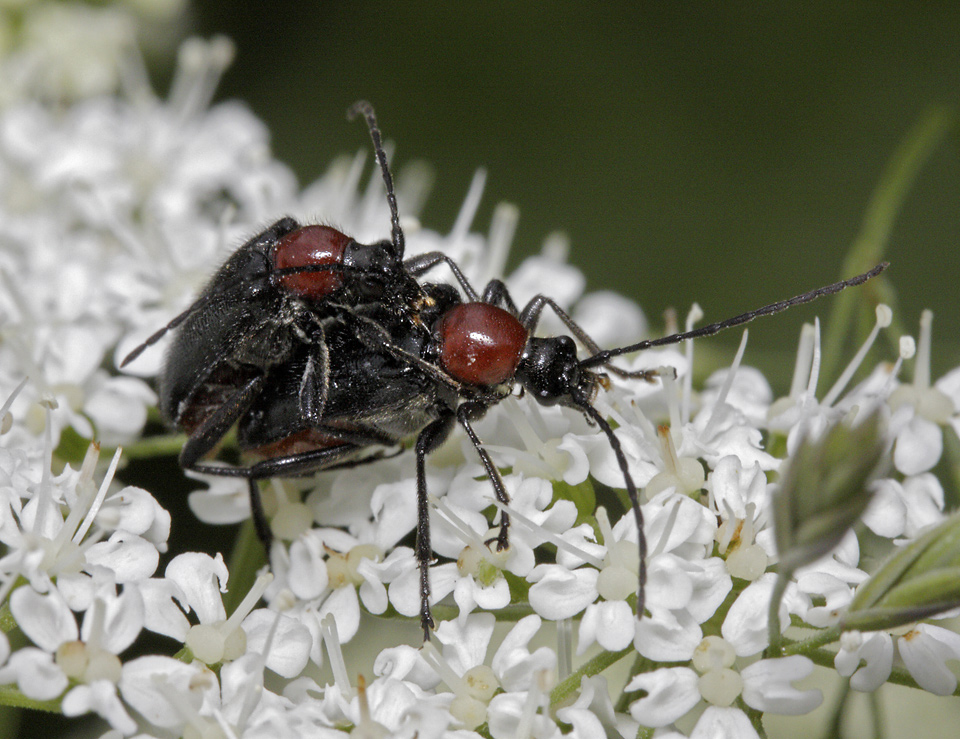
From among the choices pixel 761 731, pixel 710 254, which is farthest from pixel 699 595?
pixel 710 254

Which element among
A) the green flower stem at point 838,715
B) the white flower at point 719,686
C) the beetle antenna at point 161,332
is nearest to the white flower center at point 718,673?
the white flower at point 719,686

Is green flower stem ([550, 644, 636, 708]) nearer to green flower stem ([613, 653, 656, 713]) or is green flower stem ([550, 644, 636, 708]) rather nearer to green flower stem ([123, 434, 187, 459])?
green flower stem ([613, 653, 656, 713])

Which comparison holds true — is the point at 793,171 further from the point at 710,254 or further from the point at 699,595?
the point at 699,595

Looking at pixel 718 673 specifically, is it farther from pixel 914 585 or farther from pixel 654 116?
pixel 654 116

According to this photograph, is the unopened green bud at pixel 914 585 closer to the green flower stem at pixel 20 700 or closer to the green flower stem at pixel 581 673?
the green flower stem at pixel 581 673

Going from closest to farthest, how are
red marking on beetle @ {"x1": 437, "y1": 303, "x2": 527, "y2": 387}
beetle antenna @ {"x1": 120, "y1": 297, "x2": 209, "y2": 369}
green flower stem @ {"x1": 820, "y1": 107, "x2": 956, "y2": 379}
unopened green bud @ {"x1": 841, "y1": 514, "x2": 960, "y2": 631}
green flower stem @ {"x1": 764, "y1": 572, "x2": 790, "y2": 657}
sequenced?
unopened green bud @ {"x1": 841, "y1": 514, "x2": 960, "y2": 631}, green flower stem @ {"x1": 764, "y1": 572, "x2": 790, "y2": 657}, red marking on beetle @ {"x1": 437, "y1": 303, "x2": 527, "y2": 387}, beetle antenna @ {"x1": 120, "y1": 297, "x2": 209, "y2": 369}, green flower stem @ {"x1": 820, "y1": 107, "x2": 956, "y2": 379}

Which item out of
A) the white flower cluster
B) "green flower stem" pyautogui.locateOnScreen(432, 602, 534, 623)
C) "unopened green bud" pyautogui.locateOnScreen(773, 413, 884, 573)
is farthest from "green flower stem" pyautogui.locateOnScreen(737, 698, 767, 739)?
"unopened green bud" pyautogui.locateOnScreen(773, 413, 884, 573)

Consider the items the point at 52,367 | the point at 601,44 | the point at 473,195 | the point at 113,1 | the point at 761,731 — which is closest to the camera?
the point at 761,731

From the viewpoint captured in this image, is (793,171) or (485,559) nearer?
(485,559)
